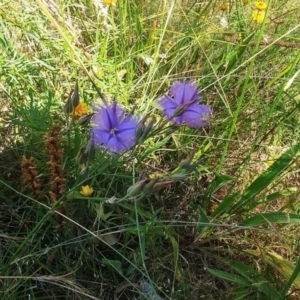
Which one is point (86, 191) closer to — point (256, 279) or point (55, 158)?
point (55, 158)

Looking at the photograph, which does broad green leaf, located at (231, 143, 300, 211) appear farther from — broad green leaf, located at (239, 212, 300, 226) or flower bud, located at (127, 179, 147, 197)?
flower bud, located at (127, 179, 147, 197)

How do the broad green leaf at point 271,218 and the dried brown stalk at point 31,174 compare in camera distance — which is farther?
the broad green leaf at point 271,218

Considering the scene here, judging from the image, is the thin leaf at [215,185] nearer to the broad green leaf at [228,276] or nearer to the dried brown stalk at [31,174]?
the broad green leaf at [228,276]

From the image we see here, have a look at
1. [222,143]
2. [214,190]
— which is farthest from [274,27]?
[214,190]

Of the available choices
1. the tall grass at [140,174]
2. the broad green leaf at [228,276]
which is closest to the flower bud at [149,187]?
the tall grass at [140,174]

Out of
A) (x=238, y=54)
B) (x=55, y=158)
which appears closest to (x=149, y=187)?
(x=55, y=158)

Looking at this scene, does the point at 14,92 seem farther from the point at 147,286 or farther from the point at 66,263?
the point at 147,286
